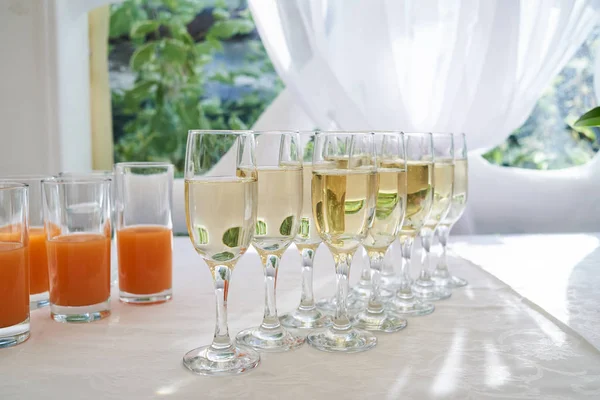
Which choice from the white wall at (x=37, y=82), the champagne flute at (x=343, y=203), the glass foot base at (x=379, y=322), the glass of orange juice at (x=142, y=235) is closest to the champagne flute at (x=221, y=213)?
the champagne flute at (x=343, y=203)

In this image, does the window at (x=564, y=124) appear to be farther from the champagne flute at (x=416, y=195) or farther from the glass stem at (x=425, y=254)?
the champagne flute at (x=416, y=195)

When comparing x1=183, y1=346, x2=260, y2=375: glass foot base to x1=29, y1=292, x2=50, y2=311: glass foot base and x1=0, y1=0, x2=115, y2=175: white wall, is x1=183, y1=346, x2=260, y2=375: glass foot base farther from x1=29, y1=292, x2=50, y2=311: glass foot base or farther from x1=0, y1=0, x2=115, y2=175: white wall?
x1=0, y1=0, x2=115, y2=175: white wall

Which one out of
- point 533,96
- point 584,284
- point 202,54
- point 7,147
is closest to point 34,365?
point 584,284

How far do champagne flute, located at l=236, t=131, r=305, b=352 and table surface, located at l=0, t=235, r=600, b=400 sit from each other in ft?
0.19

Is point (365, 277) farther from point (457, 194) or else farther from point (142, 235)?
point (142, 235)

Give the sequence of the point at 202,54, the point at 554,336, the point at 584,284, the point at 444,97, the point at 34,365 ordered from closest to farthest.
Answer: the point at 34,365, the point at 554,336, the point at 584,284, the point at 444,97, the point at 202,54

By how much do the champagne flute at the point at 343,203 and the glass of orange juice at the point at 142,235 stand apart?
0.34 m

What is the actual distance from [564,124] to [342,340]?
2229 millimetres

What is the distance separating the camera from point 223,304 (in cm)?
81

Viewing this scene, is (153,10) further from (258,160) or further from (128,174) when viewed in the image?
(258,160)

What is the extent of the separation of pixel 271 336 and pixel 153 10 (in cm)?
260

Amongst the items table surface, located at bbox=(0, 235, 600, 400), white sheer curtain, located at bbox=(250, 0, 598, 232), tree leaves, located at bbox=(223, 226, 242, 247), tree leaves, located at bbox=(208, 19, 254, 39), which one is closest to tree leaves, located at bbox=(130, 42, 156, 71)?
tree leaves, located at bbox=(208, 19, 254, 39)

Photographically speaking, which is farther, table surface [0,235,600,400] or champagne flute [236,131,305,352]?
champagne flute [236,131,305,352]

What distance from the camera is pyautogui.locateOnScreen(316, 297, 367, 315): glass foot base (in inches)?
42.8
